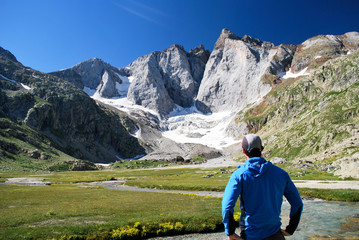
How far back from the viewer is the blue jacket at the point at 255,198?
640 centimetres

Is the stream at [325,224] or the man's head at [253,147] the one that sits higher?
the man's head at [253,147]

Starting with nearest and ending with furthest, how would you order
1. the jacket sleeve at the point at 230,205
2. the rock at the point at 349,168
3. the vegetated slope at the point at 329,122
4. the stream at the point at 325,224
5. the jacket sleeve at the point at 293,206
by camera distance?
the jacket sleeve at the point at 230,205
the jacket sleeve at the point at 293,206
the stream at the point at 325,224
the rock at the point at 349,168
the vegetated slope at the point at 329,122

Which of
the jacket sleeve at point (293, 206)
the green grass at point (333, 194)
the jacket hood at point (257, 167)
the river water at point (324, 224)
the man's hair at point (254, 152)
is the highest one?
the man's hair at point (254, 152)

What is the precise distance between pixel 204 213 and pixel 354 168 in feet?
172

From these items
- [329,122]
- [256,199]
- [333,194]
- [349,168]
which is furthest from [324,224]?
[329,122]

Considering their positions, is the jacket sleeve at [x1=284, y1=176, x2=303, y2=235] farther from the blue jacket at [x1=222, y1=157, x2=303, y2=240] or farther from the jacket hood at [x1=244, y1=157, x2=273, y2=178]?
the jacket hood at [x1=244, y1=157, x2=273, y2=178]

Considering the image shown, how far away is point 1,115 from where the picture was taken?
183625mm

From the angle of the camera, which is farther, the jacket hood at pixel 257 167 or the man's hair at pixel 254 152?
the man's hair at pixel 254 152

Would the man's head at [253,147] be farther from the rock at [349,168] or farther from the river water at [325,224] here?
the rock at [349,168]

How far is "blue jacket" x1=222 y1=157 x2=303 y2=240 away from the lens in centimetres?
640

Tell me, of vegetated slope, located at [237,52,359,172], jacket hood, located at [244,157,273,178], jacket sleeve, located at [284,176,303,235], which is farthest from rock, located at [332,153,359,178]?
jacket hood, located at [244,157,273,178]

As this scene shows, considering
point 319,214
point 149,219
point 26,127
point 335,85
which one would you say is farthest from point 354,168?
point 26,127

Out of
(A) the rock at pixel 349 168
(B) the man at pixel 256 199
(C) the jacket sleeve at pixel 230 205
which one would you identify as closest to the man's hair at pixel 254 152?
(B) the man at pixel 256 199

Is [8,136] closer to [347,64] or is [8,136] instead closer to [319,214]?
[319,214]
